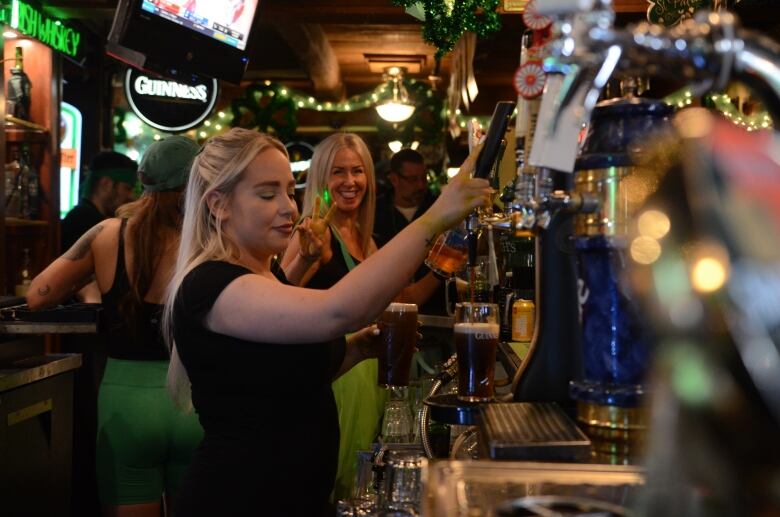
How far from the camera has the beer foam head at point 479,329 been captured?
170 centimetres

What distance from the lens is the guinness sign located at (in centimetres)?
666

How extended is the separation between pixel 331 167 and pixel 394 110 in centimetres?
543

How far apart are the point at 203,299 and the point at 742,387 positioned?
1.23 meters

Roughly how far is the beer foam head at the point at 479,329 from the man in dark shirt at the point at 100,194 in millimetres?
4464

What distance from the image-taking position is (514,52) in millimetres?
6676

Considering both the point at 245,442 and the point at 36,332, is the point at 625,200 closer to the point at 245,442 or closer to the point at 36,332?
the point at 245,442

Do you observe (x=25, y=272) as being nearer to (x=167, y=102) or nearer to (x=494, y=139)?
(x=167, y=102)

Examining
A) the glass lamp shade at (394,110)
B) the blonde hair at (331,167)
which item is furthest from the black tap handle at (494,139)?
the glass lamp shade at (394,110)

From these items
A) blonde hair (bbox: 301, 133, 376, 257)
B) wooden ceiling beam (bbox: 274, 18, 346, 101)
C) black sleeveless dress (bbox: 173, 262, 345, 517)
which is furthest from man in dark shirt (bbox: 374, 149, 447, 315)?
black sleeveless dress (bbox: 173, 262, 345, 517)

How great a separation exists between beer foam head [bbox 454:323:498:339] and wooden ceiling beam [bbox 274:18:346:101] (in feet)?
15.5

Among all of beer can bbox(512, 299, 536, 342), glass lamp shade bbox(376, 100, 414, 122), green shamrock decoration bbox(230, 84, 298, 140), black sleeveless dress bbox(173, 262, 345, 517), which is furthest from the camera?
glass lamp shade bbox(376, 100, 414, 122)

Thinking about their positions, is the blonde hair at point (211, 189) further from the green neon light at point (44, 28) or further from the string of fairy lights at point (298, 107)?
the string of fairy lights at point (298, 107)

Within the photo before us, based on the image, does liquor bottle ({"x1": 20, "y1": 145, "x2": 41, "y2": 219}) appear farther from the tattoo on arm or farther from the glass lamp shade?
the glass lamp shade

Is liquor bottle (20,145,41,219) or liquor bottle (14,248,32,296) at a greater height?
liquor bottle (20,145,41,219)
